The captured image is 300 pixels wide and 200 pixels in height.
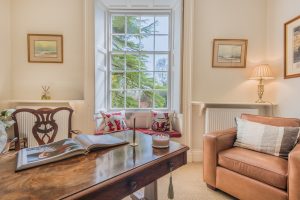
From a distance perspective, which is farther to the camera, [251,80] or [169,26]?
[169,26]

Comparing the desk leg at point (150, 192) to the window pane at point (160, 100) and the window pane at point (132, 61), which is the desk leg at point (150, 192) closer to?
the window pane at point (160, 100)

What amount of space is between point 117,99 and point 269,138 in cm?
225

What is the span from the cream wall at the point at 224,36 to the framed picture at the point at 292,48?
0.42 m

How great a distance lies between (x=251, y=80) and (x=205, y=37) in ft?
3.14

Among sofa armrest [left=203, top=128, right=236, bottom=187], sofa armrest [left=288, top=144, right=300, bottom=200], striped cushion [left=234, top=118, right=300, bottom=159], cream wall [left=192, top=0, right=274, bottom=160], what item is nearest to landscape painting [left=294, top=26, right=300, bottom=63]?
cream wall [left=192, top=0, right=274, bottom=160]

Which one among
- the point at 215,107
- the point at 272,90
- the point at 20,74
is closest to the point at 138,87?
the point at 215,107

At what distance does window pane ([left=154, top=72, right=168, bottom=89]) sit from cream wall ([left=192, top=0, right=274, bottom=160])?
20.2 inches

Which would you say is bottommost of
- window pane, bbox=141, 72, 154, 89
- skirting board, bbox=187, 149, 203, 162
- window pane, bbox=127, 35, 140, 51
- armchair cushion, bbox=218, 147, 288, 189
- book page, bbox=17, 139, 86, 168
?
skirting board, bbox=187, 149, 203, 162

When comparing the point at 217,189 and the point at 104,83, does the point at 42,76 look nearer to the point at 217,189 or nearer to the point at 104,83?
the point at 104,83

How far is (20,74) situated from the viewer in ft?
9.55

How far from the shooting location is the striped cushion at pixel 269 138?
1.88m

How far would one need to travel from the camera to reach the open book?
40.4 inches

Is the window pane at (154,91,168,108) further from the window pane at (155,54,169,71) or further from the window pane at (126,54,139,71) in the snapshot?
the window pane at (126,54,139,71)

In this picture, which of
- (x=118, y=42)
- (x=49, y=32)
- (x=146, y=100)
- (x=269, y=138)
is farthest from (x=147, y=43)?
(x=269, y=138)
